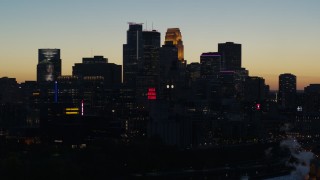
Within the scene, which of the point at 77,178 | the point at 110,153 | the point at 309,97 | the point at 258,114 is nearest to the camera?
the point at 77,178

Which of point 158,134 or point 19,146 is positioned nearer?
point 19,146

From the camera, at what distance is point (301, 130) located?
13812cm

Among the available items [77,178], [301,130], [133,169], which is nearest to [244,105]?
[301,130]

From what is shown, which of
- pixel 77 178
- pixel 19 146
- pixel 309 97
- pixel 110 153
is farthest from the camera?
pixel 309 97

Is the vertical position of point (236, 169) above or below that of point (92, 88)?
below

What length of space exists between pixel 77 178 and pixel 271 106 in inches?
5207

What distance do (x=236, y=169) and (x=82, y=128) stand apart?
Answer: 27821 millimetres

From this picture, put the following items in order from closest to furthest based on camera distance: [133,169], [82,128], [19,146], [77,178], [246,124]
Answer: [77,178] < [133,169] < [19,146] < [82,128] < [246,124]

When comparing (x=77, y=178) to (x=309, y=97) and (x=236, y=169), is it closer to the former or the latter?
(x=236, y=169)

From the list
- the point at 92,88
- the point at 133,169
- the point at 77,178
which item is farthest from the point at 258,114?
the point at 77,178

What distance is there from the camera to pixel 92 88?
6629 inches

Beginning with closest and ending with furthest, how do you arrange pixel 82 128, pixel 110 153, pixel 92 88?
1. pixel 110 153
2. pixel 82 128
3. pixel 92 88

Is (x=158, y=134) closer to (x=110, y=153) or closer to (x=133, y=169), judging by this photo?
(x=110, y=153)

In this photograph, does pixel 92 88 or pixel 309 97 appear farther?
pixel 309 97
